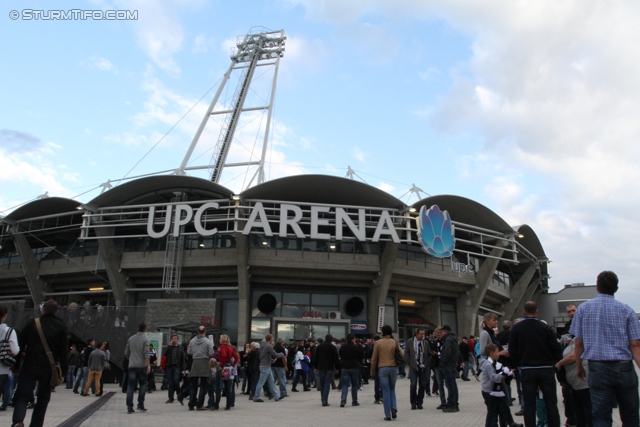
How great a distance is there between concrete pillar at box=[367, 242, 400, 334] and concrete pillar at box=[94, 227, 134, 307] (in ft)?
46.2

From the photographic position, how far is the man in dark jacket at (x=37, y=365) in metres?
6.40

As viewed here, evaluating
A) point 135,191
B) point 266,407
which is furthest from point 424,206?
point 266,407

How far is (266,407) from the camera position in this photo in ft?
40.0

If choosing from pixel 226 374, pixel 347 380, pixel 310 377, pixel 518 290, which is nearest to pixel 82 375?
pixel 226 374

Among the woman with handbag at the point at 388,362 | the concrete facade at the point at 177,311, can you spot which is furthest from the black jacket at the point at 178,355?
the concrete facade at the point at 177,311

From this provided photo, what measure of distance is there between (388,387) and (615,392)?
17.2ft

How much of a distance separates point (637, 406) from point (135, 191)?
2843cm

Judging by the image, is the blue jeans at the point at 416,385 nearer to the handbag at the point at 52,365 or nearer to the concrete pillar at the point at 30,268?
the handbag at the point at 52,365

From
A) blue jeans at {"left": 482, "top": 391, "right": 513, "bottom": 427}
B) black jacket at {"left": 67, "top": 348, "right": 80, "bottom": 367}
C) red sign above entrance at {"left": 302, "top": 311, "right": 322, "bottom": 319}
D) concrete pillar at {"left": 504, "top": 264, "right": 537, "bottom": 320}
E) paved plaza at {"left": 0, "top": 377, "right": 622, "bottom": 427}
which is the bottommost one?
paved plaza at {"left": 0, "top": 377, "right": 622, "bottom": 427}

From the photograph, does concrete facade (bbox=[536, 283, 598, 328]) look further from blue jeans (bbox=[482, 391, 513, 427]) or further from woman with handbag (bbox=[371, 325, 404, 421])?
blue jeans (bbox=[482, 391, 513, 427])

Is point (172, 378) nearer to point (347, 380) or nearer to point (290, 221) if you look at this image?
point (347, 380)

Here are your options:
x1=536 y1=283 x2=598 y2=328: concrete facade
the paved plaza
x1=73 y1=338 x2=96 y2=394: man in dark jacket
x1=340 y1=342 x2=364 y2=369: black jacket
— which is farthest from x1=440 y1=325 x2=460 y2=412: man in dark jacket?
x1=536 y1=283 x2=598 y2=328: concrete facade

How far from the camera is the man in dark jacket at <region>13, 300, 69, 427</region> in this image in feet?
21.0

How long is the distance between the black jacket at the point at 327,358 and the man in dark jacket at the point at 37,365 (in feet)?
23.5
